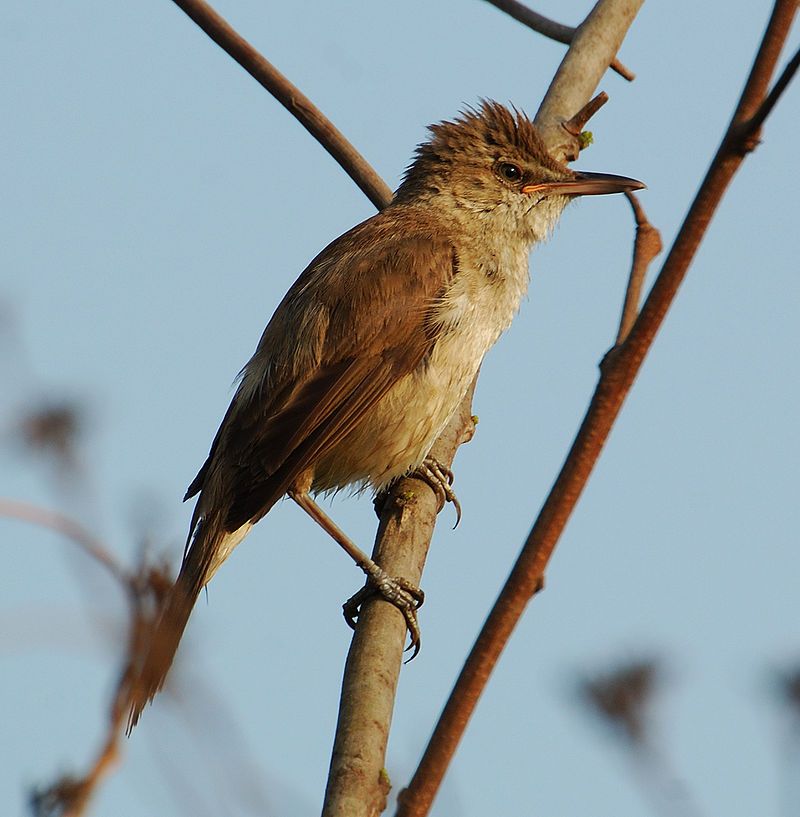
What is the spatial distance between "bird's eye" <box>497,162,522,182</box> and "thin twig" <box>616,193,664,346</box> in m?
3.19

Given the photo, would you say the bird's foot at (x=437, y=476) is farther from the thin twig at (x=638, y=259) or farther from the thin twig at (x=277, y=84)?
the thin twig at (x=638, y=259)

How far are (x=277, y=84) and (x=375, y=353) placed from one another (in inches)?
46.9

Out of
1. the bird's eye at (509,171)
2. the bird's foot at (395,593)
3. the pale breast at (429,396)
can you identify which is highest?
the bird's eye at (509,171)

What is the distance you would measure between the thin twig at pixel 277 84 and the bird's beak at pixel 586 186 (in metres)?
0.83

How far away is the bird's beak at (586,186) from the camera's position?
557 cm

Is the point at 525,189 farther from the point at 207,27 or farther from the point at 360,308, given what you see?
the point at 207,27

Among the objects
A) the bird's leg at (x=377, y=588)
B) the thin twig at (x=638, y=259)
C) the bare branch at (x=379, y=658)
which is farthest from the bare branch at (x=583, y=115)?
the thin twig at (x=638, y=259)

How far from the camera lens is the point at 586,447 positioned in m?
1.67

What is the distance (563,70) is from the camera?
5270mm

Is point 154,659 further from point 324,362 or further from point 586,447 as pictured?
point 324,362

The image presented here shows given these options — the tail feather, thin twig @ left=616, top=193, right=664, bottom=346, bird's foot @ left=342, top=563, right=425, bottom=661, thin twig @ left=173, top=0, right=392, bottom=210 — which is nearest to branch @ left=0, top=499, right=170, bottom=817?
the tail feather

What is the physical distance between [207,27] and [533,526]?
3.83 meters

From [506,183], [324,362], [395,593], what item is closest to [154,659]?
[395,593]

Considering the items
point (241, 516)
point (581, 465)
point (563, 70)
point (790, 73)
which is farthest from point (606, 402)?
point (563, 70)
